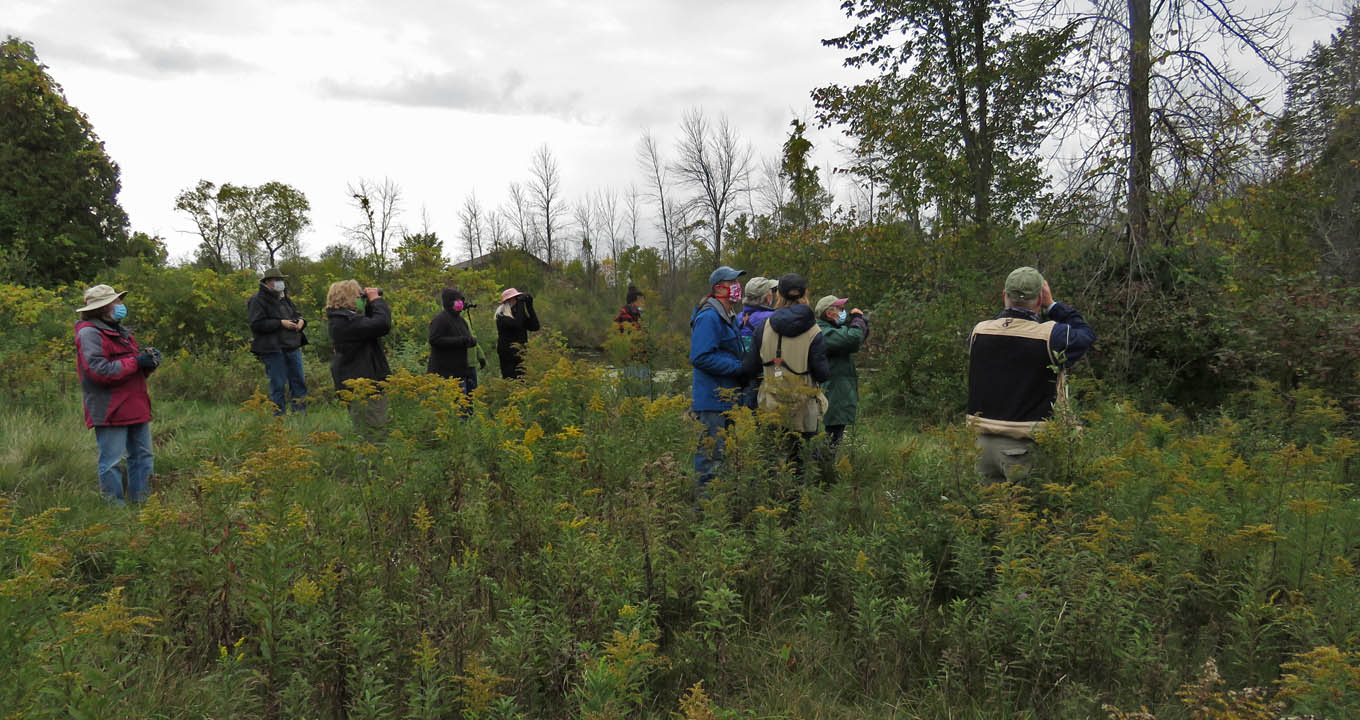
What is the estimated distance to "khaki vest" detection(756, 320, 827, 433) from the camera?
444cm

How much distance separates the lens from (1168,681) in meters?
2.63

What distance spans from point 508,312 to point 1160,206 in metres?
8.53

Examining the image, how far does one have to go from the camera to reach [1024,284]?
3.73 metres

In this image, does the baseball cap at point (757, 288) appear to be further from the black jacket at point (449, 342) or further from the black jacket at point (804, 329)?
the black jacket at point (449, 342)

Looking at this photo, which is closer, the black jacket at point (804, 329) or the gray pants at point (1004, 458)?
the gray pants at point (1004, 458)

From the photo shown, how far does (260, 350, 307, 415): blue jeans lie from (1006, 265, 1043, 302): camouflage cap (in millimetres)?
7484

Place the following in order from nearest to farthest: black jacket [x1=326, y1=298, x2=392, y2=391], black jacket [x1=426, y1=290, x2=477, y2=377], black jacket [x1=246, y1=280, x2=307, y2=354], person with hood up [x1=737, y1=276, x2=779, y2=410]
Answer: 1. person with hood up [x1=737, y1=276, x2=779, y2=410]
2. black jacket [x1=326, y1=298, x2=392, y2=391]
3. black jacket [x1=426, y1=290, x2=477, y2=377]
4. black jacket [x1=246, y1=280, x2=307, y2=354]

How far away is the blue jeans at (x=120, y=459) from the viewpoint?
192 inches

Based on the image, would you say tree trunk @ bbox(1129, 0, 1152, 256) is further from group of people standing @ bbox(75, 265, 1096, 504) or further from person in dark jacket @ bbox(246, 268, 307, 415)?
person in dark jacket @ bbox(246, 268, 307, 415)

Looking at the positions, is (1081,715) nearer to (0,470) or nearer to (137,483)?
(137,483)

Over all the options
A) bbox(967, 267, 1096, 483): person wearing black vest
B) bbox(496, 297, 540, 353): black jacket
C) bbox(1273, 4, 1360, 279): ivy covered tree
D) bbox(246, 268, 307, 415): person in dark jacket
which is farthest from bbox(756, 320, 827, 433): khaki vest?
bbox(1273, 4, 1360, 279): ivy covered tree

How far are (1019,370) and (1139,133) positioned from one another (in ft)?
21.5

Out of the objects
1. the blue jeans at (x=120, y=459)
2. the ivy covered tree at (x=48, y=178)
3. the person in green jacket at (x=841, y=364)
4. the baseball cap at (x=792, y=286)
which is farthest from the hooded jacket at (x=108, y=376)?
the ivy covered tree at (x=48, y=178)

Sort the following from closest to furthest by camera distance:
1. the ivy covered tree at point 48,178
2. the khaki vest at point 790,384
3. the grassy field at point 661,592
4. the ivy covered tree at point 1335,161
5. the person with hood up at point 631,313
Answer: the grassy field at point 661,592 < the khaki vest at point 790,384 < the person with hood up at point 631,313 < the ivy covered tree at point 1335,161 < the ivy covered tree at point 48,178
